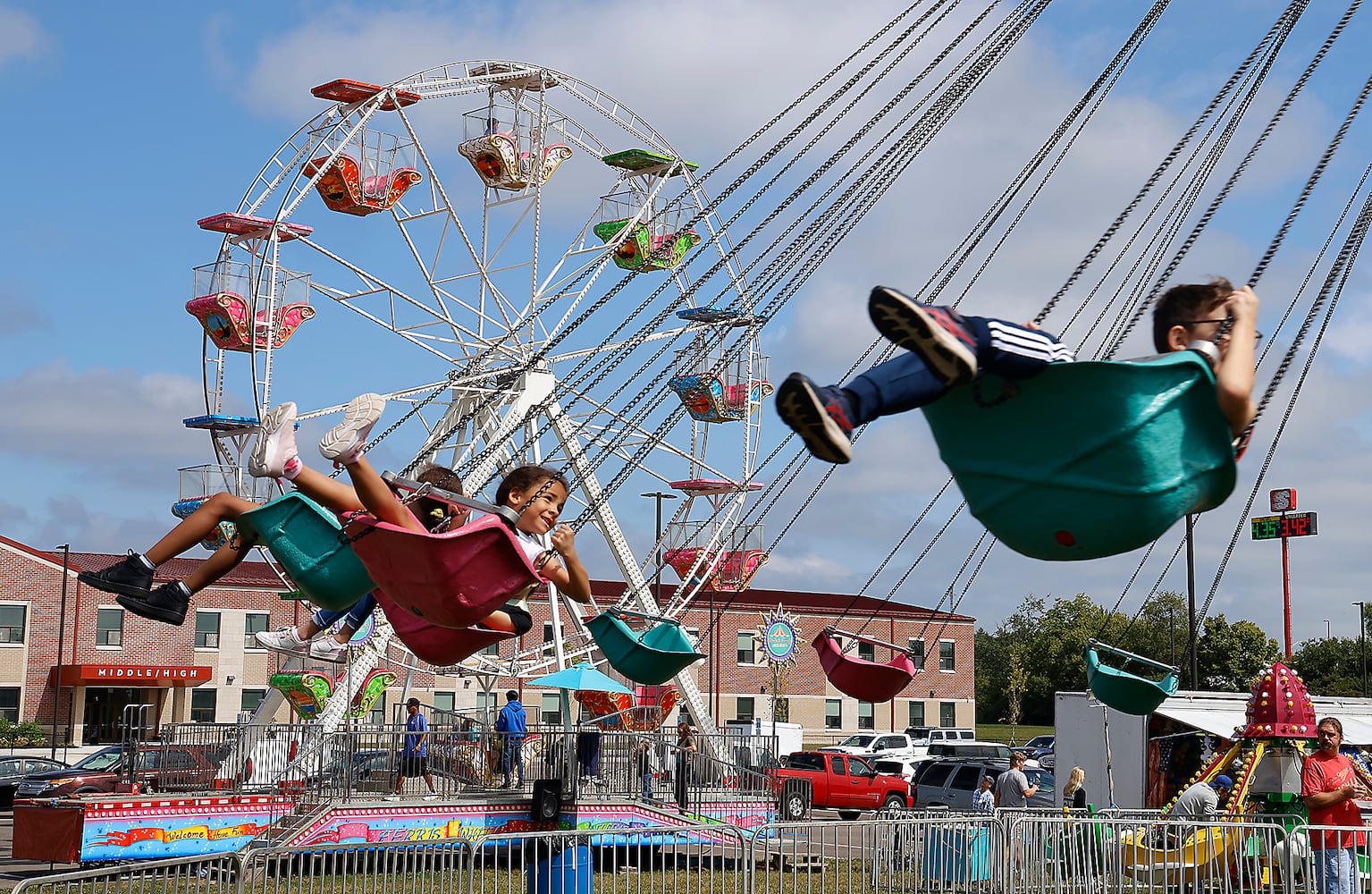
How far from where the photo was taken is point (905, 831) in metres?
13.0

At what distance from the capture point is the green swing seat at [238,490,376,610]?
7.16 meters

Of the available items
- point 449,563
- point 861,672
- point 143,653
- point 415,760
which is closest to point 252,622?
point 143,653

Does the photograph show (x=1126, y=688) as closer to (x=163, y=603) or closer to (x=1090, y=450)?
(x=1090, y=450)

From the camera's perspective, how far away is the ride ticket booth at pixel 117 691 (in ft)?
157

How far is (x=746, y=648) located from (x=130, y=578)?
174ft

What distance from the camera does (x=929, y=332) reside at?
4.42 metres

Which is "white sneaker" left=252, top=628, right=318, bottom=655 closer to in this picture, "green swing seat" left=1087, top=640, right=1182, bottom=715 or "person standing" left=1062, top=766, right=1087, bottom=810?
"green swing seat" left=1087, top=640, right=1182, bottom=715

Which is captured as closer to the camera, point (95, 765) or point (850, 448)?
point (850, 448)

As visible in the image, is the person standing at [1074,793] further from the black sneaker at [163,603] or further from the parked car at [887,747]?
the parked car at [887,747]

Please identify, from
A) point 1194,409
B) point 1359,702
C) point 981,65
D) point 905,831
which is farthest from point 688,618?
point 1194,409

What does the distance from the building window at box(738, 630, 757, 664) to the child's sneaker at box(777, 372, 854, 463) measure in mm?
55790

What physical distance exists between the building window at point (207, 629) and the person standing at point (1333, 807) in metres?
44.6

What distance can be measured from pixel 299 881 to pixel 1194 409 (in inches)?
284

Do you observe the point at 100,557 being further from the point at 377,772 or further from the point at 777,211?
the point at 777,211
